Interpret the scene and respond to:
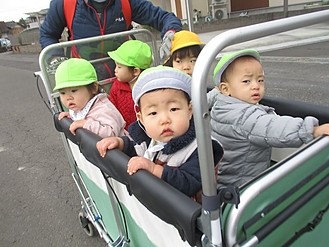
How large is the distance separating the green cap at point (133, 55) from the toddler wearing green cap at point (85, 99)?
32 cm

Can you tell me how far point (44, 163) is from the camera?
4.07 m

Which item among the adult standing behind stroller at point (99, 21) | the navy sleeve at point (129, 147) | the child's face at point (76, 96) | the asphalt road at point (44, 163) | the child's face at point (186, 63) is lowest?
the asphalt road at point (44, 163)

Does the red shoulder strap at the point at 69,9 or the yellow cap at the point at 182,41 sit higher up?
the red shoulder strap at the point at 69,9

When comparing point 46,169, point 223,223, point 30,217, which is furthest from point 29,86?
point 223,223

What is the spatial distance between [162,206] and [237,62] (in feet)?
2.70

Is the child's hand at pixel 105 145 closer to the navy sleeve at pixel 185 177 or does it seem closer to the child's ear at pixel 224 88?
the navy sleeve at pixel 185 177

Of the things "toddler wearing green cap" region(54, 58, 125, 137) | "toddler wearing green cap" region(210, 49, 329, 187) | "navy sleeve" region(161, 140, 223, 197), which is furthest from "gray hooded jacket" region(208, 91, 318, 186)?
"toddler wearing green cap" region(54, 58, 125, 137)

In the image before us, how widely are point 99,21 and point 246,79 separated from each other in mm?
1437

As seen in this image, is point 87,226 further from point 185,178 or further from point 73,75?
point 185,178

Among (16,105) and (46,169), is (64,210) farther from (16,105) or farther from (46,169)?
(16,105)

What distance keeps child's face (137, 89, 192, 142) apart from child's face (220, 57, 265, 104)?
0.40 m

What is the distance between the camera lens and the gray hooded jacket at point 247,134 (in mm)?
1274

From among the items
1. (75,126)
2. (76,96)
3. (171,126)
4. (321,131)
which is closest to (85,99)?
(76,96)

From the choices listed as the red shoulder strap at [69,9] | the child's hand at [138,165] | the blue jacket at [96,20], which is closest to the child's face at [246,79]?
the child's hand at [138,165]
